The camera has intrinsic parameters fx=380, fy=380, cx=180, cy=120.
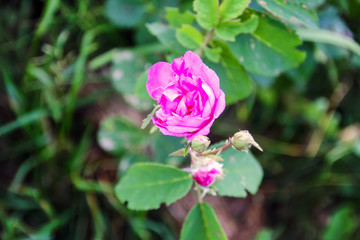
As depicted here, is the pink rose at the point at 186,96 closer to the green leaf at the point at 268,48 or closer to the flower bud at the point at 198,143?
the flower bud at the point at 198,143

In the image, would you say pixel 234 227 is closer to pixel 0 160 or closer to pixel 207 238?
pixel 207 238

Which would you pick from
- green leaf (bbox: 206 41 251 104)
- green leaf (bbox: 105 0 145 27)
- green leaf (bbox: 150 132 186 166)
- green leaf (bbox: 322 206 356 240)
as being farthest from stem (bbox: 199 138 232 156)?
green leaf (bbox: 322 206 356 240)

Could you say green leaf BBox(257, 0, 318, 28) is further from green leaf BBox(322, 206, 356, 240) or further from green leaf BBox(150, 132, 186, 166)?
green leaf BBox(322, 206, 356, 240)

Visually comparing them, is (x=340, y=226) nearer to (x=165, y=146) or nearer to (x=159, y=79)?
(x=165, y=146)

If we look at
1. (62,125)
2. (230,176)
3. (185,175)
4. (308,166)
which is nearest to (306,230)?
(308,166)

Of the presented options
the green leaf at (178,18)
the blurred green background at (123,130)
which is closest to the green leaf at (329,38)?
the blurred green background at (123,130)
